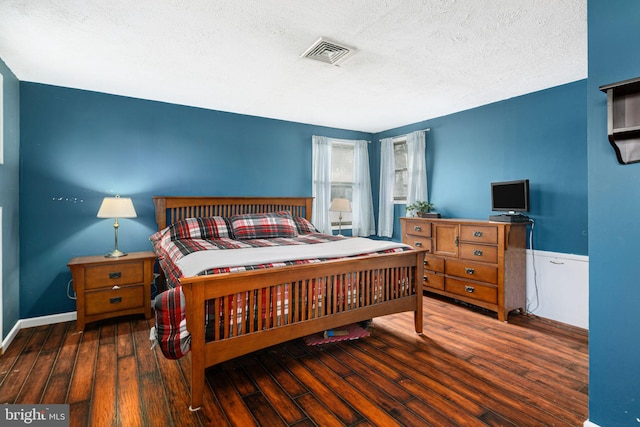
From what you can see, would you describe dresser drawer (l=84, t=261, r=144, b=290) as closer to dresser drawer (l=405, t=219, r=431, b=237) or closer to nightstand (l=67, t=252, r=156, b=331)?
nightstand (l=67, t=252, r=156, b=331)

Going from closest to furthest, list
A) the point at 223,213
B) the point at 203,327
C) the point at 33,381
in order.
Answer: the point at 203,327, the point at 33,381, the point at 223,213

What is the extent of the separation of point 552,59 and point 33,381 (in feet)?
14.9

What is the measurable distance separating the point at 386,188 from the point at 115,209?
147 inches

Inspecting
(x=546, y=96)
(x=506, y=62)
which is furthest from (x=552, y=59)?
(x=546, y=96)

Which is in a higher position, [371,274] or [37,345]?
[371,274]

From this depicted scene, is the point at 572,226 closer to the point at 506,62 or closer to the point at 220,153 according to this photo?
the point at 506,62

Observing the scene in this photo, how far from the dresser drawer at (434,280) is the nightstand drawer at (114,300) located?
10.8 feet

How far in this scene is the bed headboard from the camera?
147 inches

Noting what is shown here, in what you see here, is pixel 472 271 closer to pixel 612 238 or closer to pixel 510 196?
pixel 510 196

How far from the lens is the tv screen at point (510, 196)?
3414 mm

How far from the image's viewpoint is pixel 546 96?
11.1ft

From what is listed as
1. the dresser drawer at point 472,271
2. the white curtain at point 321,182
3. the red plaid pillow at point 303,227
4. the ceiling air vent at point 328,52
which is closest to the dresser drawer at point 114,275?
the red plaid pillow at point 303,227

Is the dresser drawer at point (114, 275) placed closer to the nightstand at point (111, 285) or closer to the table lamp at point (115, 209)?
the nightstand at point (111, 285)

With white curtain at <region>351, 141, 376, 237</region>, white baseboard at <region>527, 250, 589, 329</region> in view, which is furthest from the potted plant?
white baseboard at <region>527, 250, 589, 329</region>
